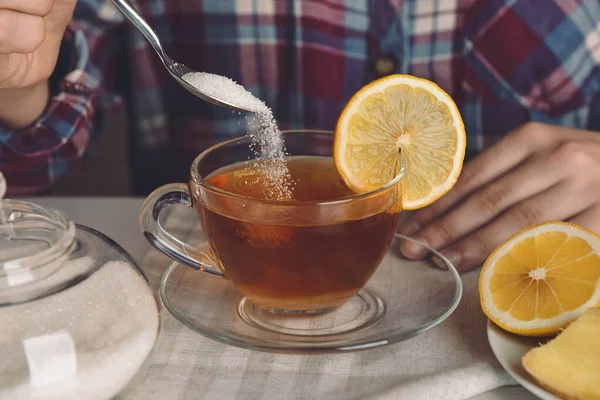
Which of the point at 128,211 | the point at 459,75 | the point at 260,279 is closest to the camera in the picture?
the point at 260,279

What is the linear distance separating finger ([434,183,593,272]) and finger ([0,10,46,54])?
528 mm

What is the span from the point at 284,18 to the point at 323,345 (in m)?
0.88

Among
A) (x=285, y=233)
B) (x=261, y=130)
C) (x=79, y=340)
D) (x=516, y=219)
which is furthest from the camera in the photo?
(x=516, y=219)

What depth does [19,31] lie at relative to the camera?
2.44ft

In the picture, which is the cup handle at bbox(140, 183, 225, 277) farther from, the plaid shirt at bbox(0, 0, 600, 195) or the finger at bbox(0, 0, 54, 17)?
the plaid shirt at bbox(0, 0, 600, 195)

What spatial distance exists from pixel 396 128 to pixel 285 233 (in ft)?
0.67

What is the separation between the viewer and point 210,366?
2.17 feet

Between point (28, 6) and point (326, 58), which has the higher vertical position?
point (28, 6)

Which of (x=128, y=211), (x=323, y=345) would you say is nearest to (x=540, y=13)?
(x=128, y=211)

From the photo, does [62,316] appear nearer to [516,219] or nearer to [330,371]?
[330,371]

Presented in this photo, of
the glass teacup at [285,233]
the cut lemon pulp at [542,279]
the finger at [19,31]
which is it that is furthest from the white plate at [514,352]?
the finger at [19,31]

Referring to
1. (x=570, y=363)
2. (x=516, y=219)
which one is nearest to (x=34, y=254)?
(x=570, y=363)

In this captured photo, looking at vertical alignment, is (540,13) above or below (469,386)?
above

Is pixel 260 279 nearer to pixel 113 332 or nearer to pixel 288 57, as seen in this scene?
pixel 113 332
